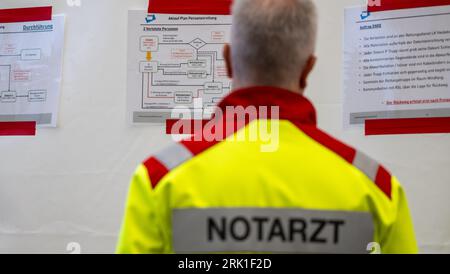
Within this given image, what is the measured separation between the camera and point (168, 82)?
1.69 meters

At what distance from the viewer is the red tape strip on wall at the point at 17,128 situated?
69.1 inches

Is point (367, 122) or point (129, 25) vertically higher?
point (129, 25)

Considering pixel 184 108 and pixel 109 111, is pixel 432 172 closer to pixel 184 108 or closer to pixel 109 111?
pixel 184 108

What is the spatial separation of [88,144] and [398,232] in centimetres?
111

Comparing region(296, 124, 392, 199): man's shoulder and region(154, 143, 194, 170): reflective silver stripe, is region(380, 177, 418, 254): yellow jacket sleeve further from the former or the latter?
region(154, 143, 194, 170): reflective silver stripe

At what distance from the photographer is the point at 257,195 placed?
79 centimetres

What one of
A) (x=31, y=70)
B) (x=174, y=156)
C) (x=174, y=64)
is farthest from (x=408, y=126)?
(x=31, y=70)

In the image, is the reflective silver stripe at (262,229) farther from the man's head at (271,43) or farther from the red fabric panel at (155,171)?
the man's head at (271,43)

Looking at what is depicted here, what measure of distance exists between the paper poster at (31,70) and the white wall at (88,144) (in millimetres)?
35

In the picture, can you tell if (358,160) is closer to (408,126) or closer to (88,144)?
(408,126)

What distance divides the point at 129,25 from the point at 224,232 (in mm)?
1085

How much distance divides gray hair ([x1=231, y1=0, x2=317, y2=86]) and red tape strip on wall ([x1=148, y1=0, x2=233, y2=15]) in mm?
836

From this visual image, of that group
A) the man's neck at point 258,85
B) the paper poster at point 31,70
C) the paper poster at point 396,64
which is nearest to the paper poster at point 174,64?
the paper poster at point 31,70
